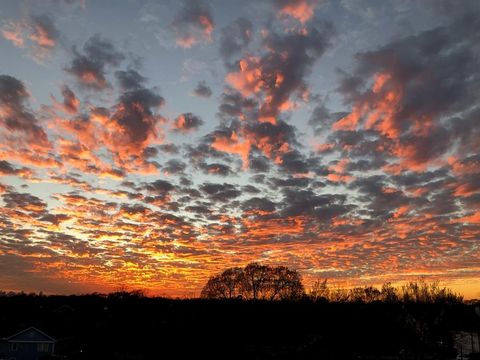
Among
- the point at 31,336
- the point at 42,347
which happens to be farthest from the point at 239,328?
the point at 31,336

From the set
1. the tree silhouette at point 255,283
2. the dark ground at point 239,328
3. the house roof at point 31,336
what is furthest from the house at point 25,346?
the tree silhouette at point 255,283

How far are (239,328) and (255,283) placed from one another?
139 feet

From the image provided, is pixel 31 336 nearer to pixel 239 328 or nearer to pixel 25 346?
pixel 25 346

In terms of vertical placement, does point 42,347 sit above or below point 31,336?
below

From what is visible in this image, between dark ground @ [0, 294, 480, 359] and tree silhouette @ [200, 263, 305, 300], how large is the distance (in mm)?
14361

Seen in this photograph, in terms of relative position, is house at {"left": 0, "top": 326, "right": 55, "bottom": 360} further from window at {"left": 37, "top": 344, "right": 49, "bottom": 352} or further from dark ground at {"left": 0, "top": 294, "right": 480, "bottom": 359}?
dark ground at {"left": 0, "top": 294, "right": 480, "bottom": 359}

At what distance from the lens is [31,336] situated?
75.6 metres

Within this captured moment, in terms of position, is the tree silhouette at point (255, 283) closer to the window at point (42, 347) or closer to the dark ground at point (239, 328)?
the dark ground at point (239, 328)

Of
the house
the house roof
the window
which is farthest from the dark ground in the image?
the house

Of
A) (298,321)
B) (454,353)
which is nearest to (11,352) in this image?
(298,321)

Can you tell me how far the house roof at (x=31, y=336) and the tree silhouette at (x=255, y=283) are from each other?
5644 cm

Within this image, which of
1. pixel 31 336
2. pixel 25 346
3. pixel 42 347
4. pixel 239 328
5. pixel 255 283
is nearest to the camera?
pixel 25 346

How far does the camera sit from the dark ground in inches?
2377

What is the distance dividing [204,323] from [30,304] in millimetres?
69387
